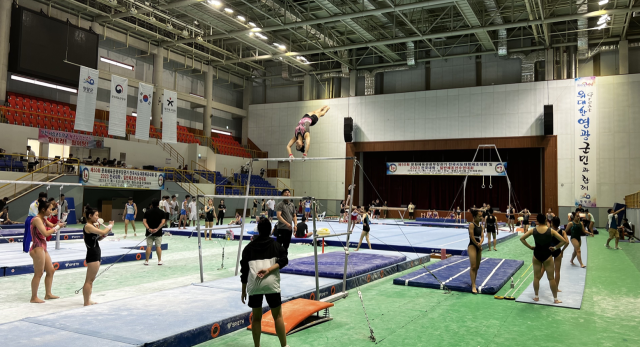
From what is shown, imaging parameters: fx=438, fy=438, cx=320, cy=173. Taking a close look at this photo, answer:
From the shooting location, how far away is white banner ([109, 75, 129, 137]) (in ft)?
70.9

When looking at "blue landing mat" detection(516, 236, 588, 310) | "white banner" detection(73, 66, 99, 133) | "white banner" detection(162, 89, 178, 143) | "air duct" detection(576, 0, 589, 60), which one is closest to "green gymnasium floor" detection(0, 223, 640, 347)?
"blue landing mat" detection(516, 236, 588, 310)

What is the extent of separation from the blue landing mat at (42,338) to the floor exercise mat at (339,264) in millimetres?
5076

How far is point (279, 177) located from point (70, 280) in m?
27.6

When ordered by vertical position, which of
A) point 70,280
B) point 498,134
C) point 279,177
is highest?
point 498,134

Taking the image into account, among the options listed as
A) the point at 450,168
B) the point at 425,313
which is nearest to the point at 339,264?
the point at 425,313

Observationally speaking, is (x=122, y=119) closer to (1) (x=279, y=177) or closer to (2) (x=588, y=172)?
(1) (x=279, y=177)

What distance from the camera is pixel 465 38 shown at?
100ft

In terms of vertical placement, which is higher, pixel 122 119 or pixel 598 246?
pixel 122 119

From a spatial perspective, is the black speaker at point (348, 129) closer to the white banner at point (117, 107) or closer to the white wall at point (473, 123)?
the white wall at point (473, 123)

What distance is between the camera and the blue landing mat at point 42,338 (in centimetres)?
455

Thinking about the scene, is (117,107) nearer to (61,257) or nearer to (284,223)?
(61,257)

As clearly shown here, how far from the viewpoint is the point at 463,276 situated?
985 cm

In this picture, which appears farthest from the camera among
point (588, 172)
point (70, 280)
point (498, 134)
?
point (498, 134)

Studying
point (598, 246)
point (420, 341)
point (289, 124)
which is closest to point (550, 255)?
point (420, 341)
